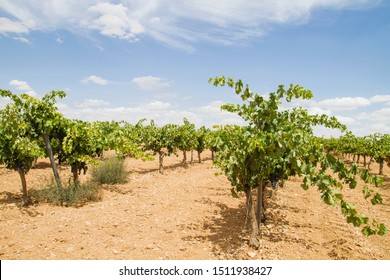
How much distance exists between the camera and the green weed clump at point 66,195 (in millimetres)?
9891

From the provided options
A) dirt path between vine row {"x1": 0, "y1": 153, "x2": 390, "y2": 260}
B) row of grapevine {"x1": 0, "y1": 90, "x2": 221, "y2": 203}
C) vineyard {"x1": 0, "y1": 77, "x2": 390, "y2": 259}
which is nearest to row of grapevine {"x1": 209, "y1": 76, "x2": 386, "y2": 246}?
vineyard {"x1": 0, "y1": 77, "x2": 390, "y2": 259}

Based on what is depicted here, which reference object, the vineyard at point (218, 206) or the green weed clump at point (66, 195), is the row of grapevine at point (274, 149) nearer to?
the vineyard at point (218, 206)

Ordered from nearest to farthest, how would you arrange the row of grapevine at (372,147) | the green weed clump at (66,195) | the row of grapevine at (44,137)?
the row of grapevine at (44,137), the green weed clump at (66,195), the row of grapevine at (372,147)

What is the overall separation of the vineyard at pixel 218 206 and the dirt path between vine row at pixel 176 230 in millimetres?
29

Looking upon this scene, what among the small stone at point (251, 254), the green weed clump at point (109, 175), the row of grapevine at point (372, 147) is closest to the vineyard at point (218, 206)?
the small stone at point (251, 254)

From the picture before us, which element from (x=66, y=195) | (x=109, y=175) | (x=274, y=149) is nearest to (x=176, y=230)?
(x=274, y=149)

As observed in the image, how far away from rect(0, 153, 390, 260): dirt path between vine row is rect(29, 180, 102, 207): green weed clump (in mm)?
364

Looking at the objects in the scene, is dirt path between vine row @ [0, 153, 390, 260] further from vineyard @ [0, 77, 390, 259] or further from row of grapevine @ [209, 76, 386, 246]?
row of grapevine @ [209, 76, 386, 246]

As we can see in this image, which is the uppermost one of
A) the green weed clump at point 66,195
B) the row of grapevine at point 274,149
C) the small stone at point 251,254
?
the row of grapevine at point 274,149

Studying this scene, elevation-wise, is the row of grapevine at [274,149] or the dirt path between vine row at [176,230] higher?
the row of grapevine at [274,149]

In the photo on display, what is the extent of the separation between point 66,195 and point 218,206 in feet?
17.9

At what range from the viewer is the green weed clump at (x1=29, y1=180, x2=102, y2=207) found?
9.89 m

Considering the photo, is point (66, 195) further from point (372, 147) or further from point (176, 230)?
point (372, 147)
